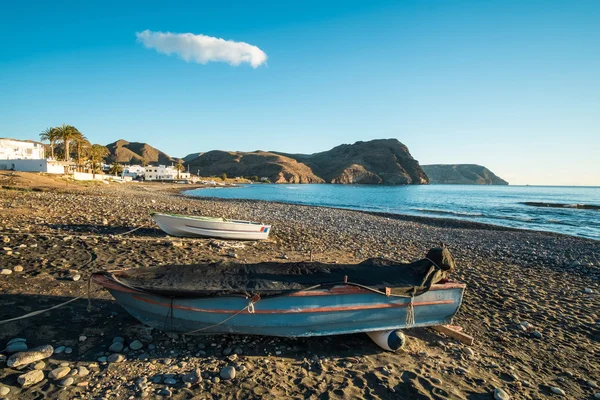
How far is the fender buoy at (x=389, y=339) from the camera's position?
608cm

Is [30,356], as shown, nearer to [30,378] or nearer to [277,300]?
[30,378]

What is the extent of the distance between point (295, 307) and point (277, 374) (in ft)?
3.81

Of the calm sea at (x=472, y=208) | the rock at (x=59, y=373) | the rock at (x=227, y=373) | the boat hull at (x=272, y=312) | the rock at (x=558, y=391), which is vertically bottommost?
the calm sea at (x=472, y=208)

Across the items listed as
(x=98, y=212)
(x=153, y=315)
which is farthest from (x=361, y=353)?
(x=98, y=212)

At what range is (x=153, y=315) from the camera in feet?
19.8

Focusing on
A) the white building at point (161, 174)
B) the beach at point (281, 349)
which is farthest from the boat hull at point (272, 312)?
the white building at point (161, 174)

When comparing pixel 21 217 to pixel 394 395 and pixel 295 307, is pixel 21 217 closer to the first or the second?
pixel 295 307

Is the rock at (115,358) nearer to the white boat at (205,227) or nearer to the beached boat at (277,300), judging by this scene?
the beached boat at (277,300)

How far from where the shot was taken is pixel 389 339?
616 cm

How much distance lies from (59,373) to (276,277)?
396 centimetres

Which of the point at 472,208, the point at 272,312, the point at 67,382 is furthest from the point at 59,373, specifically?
the point at 472,208

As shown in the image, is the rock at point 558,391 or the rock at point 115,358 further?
the rock at point 558,391

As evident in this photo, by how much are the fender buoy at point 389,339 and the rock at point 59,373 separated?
5.43 meters

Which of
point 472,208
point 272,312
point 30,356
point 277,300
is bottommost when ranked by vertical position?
point 472,208
